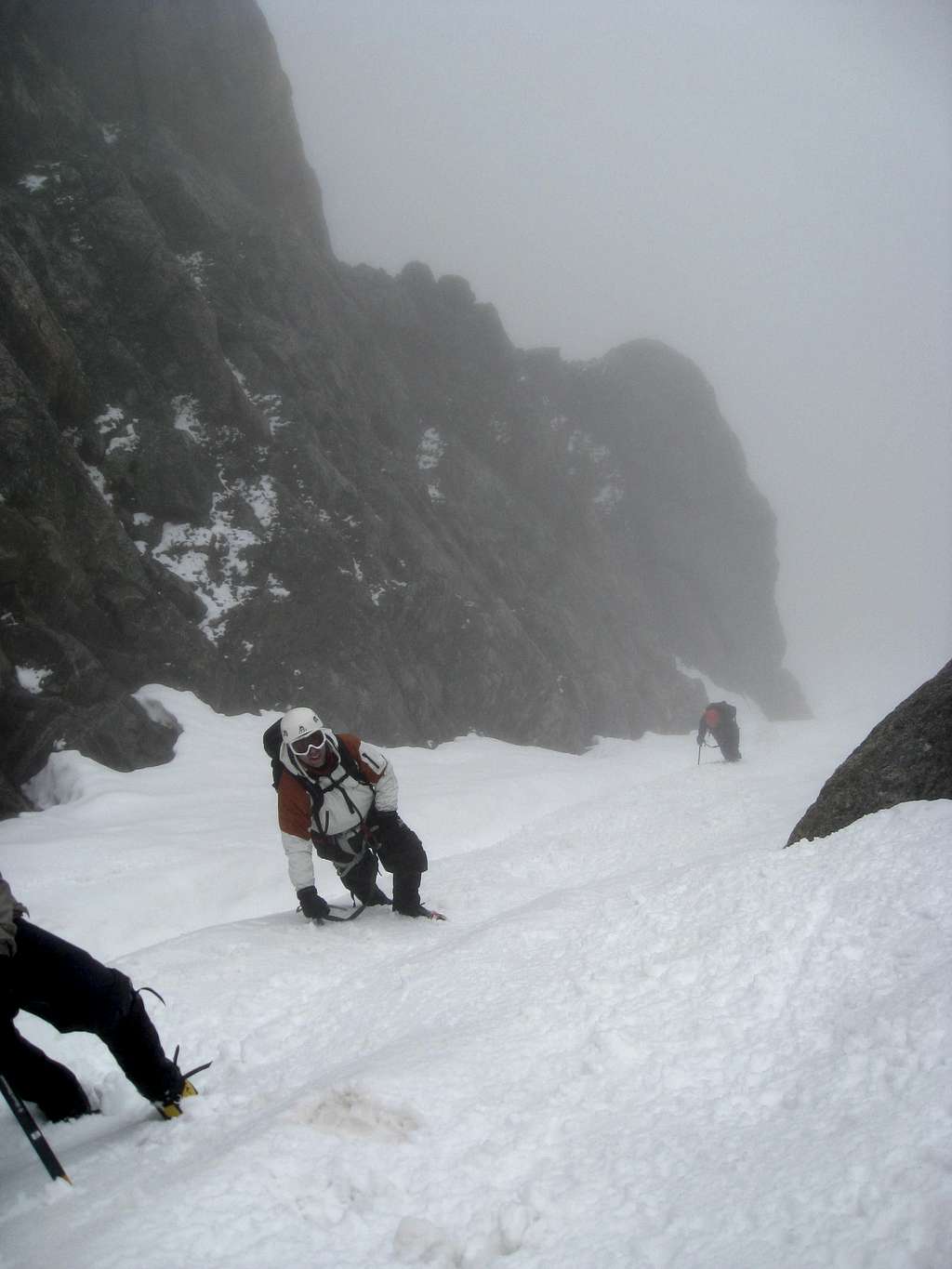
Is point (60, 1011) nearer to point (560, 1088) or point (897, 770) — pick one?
point (560, 1088)

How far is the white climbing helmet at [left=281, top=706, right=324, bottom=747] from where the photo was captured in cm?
610

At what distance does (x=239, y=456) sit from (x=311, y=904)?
20918 millimetres

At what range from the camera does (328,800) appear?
6625 millimetres

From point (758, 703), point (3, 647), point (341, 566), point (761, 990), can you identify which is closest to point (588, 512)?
point (758, 703)

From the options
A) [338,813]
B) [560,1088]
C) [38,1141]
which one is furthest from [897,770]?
[38,1141]

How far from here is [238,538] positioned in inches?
904

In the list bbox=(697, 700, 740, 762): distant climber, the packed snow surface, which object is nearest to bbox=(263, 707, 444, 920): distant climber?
the packed snow surface

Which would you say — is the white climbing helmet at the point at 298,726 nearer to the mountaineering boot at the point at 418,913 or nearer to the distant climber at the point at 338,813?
the distant climber at the point at 338,813

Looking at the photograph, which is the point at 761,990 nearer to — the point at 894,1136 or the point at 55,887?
the point at 894,1136

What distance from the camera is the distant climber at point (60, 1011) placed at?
342cm

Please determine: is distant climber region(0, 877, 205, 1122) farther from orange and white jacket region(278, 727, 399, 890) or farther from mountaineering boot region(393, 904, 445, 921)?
mountaineering boot region(393, 904, 445, 921)

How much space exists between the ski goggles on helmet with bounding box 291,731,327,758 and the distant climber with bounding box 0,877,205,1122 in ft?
8.28

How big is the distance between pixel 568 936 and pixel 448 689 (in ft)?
73.7

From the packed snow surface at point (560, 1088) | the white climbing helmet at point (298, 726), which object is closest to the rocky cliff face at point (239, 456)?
the white climbing helmet at point (298, 726)
